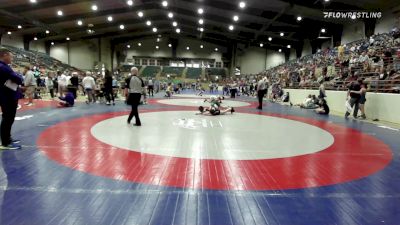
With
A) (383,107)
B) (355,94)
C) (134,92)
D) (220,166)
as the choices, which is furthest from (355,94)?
(220,166)

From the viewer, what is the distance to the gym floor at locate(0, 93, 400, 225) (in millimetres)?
2828

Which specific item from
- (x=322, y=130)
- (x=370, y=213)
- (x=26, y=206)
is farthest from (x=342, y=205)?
(x=322, y=130)

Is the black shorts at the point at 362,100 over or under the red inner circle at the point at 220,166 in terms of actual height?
over

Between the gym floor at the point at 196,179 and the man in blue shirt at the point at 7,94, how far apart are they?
0.35 m

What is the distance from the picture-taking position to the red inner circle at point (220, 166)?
3.80 meters

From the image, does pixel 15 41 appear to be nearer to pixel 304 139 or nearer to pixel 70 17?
pixel 70 17

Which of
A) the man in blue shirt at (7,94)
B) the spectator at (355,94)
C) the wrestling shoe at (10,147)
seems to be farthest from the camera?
the spectator at (355,94)

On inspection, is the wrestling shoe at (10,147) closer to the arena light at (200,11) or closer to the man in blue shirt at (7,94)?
the man in blue shirt at (7,94)

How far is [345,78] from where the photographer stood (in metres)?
15.7

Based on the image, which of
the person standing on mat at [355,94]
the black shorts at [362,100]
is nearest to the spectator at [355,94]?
the person standing on mat at [355,94]

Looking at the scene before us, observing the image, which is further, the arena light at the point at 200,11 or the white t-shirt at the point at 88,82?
the arena light at the point at 200,11

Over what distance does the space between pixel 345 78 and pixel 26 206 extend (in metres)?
15.8

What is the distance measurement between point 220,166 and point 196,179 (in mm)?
687

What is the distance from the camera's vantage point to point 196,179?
12.7 ft
